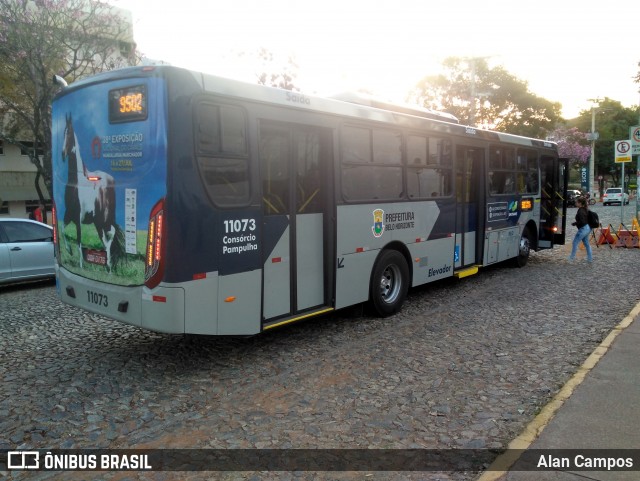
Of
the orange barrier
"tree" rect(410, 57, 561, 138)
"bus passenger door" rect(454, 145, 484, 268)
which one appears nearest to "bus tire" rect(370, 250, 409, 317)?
"bus passenger door" rect(454, 145, 484, 268)

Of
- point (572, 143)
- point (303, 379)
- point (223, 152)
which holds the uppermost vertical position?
point (572, 143)

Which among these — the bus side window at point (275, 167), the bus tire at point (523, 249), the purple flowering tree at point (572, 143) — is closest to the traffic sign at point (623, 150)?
the bus tire at point (523, 249)

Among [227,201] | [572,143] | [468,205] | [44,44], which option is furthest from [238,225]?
[572,143]

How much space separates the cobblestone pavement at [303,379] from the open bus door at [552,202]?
500 cm

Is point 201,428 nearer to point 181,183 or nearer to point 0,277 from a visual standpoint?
point 181,183

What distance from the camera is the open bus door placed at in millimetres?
13258

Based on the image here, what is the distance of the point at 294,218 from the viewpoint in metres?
6.23

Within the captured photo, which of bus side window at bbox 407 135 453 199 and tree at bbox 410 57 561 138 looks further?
tree at bbox 410 57 561 138

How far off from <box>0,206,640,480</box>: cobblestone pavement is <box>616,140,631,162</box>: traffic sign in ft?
30.4

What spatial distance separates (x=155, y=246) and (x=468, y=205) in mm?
6729

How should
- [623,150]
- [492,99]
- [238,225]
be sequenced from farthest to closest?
[492,99], [623,150], [238,225]

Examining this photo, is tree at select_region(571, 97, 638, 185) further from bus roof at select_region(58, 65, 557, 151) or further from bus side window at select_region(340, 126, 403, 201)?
bus side window at select_region(340, 126, 403, 201)

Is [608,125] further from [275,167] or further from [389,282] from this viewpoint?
[275,167]

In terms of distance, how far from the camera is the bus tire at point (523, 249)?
1233cm
